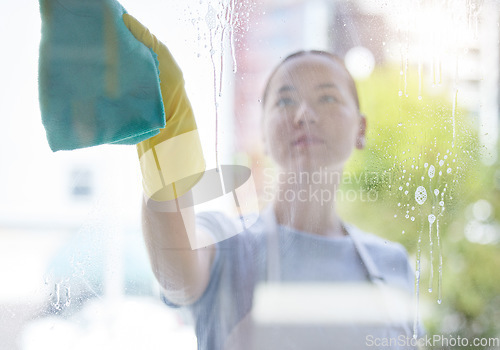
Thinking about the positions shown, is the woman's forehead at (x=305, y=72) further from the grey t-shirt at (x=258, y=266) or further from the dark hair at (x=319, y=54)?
the grey t-shirt at (x=258, y=266)

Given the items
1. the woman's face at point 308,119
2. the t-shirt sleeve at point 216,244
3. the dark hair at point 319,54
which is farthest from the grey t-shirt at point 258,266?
the dark hair at point 319,54

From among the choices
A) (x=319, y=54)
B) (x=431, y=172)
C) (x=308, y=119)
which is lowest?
(x=431, y=172)

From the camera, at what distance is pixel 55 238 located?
769 millimetres

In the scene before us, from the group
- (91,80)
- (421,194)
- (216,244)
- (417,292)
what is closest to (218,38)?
(91,80)

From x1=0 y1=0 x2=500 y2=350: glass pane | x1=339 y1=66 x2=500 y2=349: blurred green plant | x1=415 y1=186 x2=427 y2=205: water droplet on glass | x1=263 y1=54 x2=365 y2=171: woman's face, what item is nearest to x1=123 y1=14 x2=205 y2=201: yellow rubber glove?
x1=0 y1=0 x2=500 y2=350: glass pane

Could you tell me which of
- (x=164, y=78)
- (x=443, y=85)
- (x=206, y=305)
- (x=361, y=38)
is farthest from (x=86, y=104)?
(x=443, y=85)

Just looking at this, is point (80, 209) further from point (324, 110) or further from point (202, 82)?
point (324, 110)

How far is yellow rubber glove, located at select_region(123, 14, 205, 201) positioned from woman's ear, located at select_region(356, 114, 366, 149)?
293 millimetres

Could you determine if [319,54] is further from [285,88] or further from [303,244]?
[303,244]

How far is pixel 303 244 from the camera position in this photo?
81cm

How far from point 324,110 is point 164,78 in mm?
296

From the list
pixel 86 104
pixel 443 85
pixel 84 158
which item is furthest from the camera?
pixel 443 85

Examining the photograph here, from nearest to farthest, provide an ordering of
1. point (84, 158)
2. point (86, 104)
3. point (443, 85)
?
point (86, 104) → point (84, 158) → point (443, 85)

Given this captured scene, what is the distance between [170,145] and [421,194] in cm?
47
